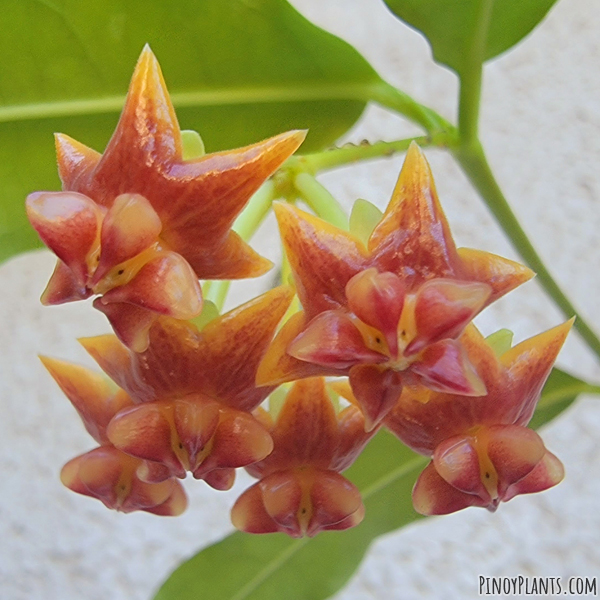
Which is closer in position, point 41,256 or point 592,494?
point 592,494

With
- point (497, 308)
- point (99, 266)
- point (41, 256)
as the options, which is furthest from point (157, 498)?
point (41, 256)

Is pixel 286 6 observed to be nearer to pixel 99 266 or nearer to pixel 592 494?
pixel 99 266

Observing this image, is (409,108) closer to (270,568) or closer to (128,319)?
(128,319)

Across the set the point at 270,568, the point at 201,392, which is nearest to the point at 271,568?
the point at 270,568

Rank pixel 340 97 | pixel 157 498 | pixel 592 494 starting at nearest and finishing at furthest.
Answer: pixel 157 498
pixel 340 97
pixel 592 494

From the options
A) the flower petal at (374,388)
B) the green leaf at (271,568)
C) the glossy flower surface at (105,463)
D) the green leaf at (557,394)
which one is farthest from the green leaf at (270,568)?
the flower petal at (374,388)

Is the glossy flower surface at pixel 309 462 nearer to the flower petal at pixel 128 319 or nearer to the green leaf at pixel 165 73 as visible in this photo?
the flower petal at pixel 128 319
